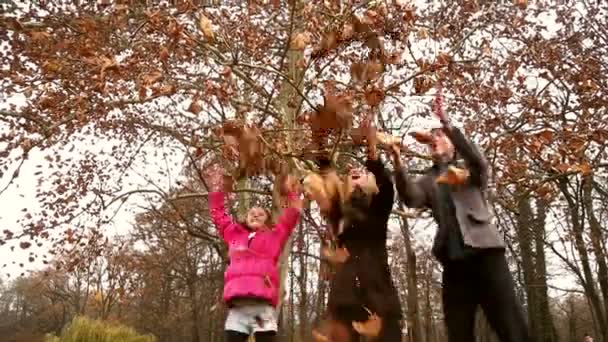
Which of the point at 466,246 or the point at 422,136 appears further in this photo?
the point at 422,136

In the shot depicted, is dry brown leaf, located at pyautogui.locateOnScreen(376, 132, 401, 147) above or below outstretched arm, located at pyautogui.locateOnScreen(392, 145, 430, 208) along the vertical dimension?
below

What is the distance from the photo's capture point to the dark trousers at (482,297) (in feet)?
9.76

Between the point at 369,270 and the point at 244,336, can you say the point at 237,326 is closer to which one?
the point at 244,336

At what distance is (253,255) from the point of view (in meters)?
4.56

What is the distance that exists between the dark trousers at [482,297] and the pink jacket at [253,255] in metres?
1.48

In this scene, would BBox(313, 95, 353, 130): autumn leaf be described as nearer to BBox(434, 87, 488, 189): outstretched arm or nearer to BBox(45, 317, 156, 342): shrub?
BBox(434, 87, 488, 189): outstretched arm

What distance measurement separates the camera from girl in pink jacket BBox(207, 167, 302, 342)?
14.6ft

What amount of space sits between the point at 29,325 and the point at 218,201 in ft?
153

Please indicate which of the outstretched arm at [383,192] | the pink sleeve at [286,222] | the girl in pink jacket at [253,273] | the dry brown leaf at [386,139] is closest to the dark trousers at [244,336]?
the girl in pink jacket at [253,273]

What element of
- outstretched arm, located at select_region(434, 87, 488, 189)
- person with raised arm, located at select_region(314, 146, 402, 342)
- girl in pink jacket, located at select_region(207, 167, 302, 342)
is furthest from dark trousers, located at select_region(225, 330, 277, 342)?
outstretched arm, located at select_region(434, 87, 488, 189)

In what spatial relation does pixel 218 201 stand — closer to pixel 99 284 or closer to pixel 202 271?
pixel 202 271

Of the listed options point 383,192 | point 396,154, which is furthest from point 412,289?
point 396,154

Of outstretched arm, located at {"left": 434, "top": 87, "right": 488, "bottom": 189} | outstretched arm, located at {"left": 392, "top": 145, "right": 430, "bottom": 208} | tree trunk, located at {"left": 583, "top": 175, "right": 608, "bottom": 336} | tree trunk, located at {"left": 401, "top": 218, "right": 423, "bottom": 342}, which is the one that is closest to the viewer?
outstretched arm, located at {"left": 434, "top": 87, "right": 488, "bottom": 189}

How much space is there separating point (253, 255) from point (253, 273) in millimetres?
150
